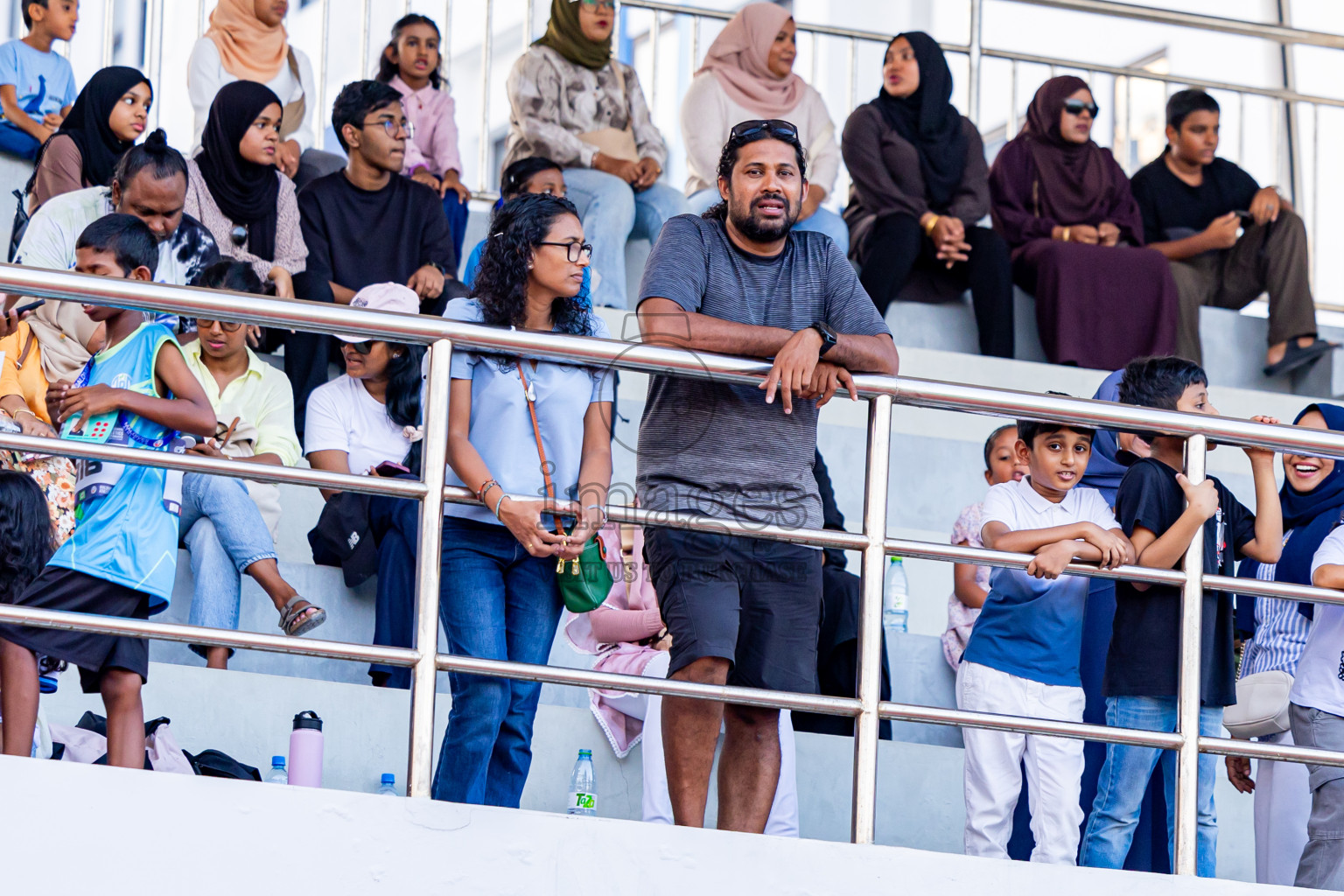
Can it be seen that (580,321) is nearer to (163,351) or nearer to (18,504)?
(163,351)

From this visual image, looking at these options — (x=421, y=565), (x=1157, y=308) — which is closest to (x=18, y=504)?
(x=421, y=565)

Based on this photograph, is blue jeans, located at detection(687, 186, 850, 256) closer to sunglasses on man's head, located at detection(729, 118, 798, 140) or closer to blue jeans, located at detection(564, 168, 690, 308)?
blue jeans, located at detection(564, 168, 690, 308)

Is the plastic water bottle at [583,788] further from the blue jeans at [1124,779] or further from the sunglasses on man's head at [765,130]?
the sunglasses on man's head at [765,130]

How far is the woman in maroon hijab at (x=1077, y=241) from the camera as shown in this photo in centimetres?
643

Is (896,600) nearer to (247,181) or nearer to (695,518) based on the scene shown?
(695,518)

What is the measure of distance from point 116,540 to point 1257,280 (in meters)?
5.38

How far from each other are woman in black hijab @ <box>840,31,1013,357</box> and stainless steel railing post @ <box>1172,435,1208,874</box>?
331 cm

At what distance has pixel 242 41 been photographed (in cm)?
640

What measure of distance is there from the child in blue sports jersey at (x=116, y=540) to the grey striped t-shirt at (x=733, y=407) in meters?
0.96

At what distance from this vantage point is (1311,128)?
800 cm

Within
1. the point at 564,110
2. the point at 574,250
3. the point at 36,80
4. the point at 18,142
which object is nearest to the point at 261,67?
the point at 36,80

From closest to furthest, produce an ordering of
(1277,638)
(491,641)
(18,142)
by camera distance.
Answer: (491,641), (1277,638), (18,142)

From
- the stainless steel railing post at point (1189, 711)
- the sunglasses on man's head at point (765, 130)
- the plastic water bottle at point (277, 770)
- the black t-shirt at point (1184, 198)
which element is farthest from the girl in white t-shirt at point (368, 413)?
the black t-shirt at point (1184, 198)

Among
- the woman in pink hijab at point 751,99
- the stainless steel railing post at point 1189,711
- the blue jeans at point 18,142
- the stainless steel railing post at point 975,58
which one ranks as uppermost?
the stainless steel railing post at point 975,58
